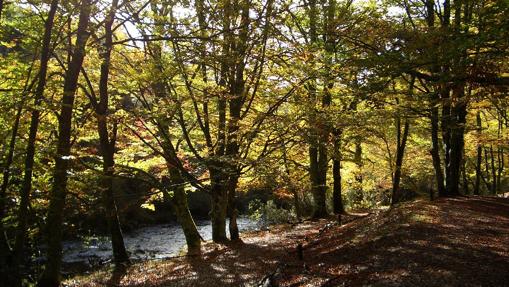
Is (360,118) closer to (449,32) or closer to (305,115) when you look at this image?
(305,115)

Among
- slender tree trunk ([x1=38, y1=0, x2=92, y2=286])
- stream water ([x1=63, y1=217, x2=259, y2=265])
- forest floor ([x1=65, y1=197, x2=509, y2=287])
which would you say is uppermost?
slender tree trunk ([x1=38, y1=0, x2=92, y2=286])

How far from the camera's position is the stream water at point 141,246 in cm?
2175

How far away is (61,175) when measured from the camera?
10.5 meters

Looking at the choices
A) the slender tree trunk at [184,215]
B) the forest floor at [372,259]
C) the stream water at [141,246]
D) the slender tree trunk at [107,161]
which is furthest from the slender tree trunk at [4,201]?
the slender tree trunk at [184,215]

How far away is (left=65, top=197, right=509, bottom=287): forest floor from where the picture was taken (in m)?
8.27

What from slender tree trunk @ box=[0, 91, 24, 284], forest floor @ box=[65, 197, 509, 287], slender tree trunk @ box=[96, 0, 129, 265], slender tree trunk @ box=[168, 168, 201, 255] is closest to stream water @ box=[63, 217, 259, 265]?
slender tree trunk @ box=[96, 0, 129, 265]

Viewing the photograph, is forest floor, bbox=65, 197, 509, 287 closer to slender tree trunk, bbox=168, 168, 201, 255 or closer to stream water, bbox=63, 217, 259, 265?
slender tree trunk, bbox=168, 168, 201, 255

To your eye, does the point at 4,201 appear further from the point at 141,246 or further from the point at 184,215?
the point at 141,246

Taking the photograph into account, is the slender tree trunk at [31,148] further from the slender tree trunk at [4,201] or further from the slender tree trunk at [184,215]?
the slender tree trunk at [184,215]

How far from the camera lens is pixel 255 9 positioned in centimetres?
1580

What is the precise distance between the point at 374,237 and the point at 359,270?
329 cm

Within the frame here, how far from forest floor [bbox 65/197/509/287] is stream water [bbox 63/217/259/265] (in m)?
5.26

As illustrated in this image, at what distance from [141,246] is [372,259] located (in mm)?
19287

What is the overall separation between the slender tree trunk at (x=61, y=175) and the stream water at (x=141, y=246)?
225 inches
